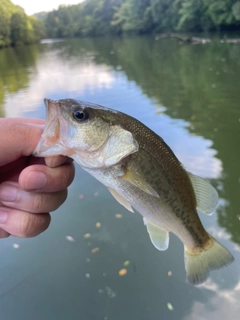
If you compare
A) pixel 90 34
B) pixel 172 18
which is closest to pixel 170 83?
pixel 172 18

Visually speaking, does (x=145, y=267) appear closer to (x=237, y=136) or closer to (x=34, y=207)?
(x=34, y=207)

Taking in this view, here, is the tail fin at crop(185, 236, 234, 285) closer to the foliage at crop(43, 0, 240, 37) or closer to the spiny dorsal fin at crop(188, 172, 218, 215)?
the spiny dorsal fin at crop(188, 172, 218, 215)

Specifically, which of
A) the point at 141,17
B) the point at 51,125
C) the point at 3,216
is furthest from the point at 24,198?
the point at 141,17

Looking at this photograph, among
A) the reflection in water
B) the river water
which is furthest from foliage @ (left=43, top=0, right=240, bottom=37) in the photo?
the reflection in water

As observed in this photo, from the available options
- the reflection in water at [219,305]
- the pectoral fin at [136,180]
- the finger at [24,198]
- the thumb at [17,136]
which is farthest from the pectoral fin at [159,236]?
the reflection in water at [219,305]

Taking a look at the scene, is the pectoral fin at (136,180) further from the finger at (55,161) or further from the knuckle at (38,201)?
the knuckle at (38,201)

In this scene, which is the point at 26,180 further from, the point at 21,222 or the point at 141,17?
the point at 141,17
